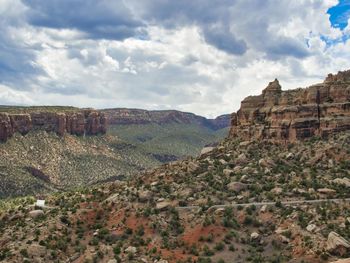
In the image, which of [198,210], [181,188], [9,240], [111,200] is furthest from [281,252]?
[9,240]

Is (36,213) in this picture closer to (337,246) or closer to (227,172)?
(227,172)

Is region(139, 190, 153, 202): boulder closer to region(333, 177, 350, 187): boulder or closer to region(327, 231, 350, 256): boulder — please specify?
region(333, 177, 350, 187): boulder

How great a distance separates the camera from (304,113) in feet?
301

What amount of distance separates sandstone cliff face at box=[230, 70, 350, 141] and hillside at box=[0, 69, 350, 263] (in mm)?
792

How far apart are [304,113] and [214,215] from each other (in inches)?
1223

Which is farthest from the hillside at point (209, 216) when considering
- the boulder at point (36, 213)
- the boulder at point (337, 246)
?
the boulder at point (337, 246)

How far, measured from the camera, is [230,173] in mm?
83062

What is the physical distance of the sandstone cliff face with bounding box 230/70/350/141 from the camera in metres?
89.5

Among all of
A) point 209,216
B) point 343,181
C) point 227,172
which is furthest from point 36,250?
point 343,181

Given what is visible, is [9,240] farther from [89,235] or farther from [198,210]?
[198,210]

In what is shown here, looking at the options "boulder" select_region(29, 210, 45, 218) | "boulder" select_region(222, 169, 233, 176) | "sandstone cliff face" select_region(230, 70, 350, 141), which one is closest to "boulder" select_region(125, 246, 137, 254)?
"boulder" select_region(29, 210, 45, 218)

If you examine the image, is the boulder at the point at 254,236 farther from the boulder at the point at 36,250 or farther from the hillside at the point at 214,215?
the boulder at the point at 36,250

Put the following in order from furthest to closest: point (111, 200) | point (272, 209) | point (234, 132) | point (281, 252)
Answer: point (234, 132)
point (111, 200)
point (272, 209)
point (281, 252)

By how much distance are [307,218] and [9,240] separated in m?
36.8
